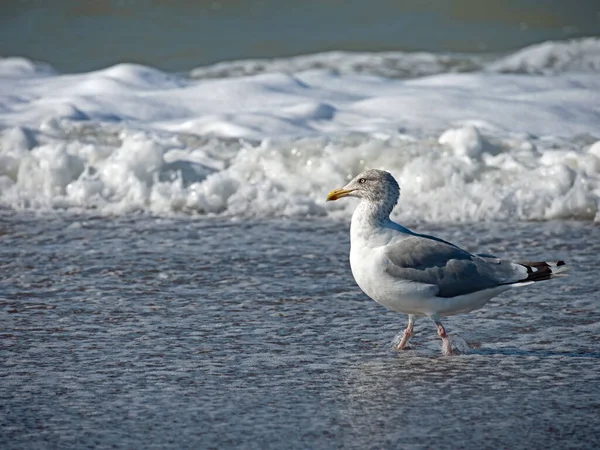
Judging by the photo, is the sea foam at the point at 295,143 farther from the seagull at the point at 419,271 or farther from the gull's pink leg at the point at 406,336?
the gull's pink leg at the point at 406,336

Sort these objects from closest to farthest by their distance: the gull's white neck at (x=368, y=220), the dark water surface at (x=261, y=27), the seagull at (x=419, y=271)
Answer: the seagull at (x=419, y=271) < the gull's white neck at (x=368, y=220) < the dark water surface at (x=261, y=27)

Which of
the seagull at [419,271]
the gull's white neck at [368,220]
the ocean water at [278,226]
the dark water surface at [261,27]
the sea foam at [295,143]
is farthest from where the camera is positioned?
the dark water surface at [261,27]

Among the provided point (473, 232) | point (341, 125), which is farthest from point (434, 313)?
point (341, 125)

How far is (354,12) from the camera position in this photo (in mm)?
17484

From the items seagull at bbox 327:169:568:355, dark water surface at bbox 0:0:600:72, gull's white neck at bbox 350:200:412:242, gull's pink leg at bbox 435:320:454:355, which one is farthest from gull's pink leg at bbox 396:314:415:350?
dark water surface at bbox 0:0:600:72

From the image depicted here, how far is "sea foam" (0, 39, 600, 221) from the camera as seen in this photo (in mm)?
8359

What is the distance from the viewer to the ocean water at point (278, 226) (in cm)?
395

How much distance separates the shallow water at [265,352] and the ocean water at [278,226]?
16mm

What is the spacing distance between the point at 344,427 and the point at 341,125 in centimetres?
697

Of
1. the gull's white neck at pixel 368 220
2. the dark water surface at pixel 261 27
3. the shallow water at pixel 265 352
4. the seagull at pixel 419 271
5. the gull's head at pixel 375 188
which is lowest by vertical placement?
the shallow water at pixel 265 352

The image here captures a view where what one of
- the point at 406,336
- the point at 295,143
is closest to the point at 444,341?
the point at 406,336

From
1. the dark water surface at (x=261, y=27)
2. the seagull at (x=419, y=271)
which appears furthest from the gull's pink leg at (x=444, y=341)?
the dark water surface at (x=261, y=27)

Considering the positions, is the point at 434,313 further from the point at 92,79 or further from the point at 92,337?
the point at 92,79

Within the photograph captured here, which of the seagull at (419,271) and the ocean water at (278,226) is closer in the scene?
the ocean water at (278,226)
